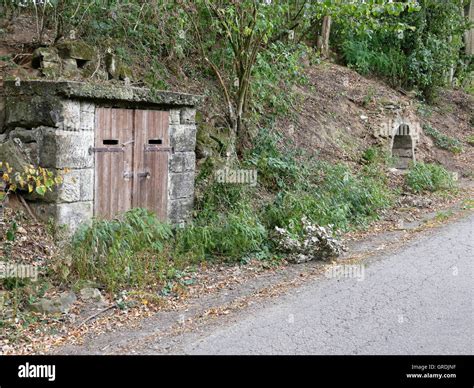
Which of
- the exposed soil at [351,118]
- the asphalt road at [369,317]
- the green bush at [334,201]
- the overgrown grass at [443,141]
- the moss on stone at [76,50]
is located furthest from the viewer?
the overgrown grass at [443,141]

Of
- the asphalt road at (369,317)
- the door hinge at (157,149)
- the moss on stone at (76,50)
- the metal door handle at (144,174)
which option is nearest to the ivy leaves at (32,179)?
the metal door handle at (144,174)

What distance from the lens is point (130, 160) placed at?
8.07m

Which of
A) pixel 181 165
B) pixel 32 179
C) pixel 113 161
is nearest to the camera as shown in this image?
pixel 32 179

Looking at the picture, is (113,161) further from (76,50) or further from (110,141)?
(76,50)

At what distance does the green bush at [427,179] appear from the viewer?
13066 mm

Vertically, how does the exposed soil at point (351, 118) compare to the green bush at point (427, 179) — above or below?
above

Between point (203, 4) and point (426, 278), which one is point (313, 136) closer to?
point (203, 4)

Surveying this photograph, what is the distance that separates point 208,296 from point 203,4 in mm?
5501

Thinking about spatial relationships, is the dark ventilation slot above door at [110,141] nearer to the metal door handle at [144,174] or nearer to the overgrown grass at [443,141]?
the metal door handle at [144,174]

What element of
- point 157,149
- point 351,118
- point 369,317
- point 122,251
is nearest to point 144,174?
point 157,149

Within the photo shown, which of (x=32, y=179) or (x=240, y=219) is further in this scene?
(x=240, y=219)

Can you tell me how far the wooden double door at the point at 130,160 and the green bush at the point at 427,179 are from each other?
678 cm

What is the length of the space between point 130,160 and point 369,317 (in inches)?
158

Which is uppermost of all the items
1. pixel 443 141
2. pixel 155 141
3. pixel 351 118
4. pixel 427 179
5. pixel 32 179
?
pixel 351 118
